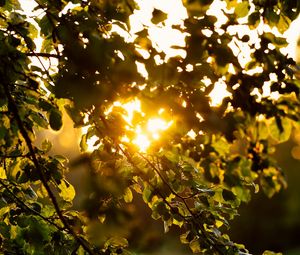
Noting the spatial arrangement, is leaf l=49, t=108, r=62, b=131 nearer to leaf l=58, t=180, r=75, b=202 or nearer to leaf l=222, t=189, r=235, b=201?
leaf l=58, t=180, r=75, b=202

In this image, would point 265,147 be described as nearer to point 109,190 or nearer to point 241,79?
point 241,79

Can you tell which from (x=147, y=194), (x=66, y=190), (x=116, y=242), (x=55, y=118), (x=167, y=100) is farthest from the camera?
(x=66, y=190)

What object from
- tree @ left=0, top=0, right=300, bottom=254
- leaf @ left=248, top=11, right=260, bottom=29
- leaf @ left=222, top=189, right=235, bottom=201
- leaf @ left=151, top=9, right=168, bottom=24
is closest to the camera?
tree @ left=0, top=0, right=300, bottom=254

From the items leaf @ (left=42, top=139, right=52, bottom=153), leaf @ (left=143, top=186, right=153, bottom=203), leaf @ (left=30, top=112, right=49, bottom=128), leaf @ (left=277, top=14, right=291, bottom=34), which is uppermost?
leaf @ (left=277, top=14, right=291, bottom=34)

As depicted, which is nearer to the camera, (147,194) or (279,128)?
(279,128)

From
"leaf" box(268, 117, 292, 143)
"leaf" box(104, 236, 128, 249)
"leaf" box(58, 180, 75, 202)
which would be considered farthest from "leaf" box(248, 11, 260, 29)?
"leaf" box(58, 180, 75, 202)

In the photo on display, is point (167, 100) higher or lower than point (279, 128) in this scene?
higher

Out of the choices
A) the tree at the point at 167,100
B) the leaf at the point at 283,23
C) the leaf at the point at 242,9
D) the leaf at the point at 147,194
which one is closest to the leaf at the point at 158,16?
the tree at the point at 167,100

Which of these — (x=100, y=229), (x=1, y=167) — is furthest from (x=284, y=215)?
(x=100, y=229)

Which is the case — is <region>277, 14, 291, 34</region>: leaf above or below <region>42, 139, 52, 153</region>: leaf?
above

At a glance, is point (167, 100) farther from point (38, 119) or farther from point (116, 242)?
point (116, 242)

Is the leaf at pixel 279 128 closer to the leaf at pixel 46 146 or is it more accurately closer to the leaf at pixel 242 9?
the leaf at pixel 242 9

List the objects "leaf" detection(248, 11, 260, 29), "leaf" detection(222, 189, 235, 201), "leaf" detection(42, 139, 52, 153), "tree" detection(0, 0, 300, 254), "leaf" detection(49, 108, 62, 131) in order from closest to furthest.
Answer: "tree" detection(0, 0, 300, 254) → "leaf" detection(248, 11, 260, 29) → "leaf" detection(49, 108, 62, 131) → "leaf" detection(222, 189, 235, 201) → "leaf" detection(42, 139, 52, 153)

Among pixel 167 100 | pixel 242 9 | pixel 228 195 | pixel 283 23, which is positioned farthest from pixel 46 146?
pixel 283 23
